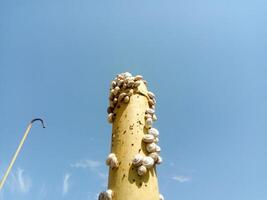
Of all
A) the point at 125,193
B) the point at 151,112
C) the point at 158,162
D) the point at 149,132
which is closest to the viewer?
the point at 125,193

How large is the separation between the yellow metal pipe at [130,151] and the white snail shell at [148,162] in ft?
0.39

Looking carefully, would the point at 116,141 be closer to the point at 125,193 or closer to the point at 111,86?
the point at 125,193

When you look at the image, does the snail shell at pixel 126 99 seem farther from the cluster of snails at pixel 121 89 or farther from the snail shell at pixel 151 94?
the snail shell at pixel 151 94

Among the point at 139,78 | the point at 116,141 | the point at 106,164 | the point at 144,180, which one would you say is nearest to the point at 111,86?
the point at 139,78

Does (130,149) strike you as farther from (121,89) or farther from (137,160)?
(121,89)

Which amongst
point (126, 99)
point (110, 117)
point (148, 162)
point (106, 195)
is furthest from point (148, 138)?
point (106, 195)

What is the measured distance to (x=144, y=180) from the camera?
16.1 ft

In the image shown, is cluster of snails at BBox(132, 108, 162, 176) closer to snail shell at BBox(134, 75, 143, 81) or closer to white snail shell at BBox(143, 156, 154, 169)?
white snail shell at BBox(143, 156, 154, 169)

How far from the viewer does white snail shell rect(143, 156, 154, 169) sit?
16.3 feet

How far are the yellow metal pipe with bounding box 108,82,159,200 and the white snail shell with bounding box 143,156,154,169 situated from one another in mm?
120

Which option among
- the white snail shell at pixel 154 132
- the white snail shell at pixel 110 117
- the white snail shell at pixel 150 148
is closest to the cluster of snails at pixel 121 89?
the white snail shell at pixel 110 117

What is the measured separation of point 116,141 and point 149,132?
76cm

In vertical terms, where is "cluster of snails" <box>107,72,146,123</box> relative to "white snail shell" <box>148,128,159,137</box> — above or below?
above

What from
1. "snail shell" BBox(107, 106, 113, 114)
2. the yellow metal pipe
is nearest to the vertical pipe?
the yellow metal pipe
